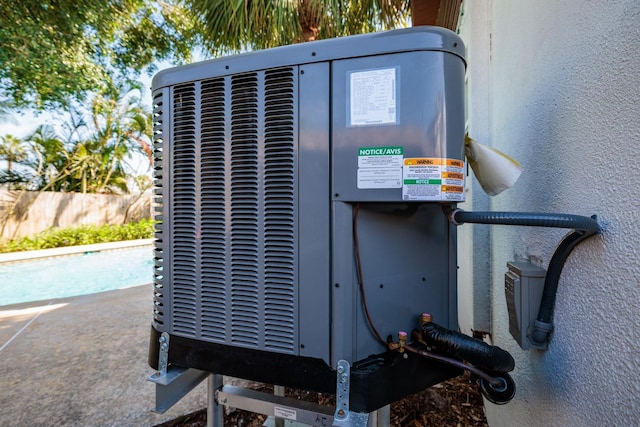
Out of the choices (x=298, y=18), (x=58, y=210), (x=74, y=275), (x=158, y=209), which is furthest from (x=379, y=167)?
(x=58, y=210)

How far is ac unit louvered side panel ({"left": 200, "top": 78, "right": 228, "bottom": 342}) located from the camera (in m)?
0.97

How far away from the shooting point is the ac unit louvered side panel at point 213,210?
3.19ft

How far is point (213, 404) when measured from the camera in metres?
1.17

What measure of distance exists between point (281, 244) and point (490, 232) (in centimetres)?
139

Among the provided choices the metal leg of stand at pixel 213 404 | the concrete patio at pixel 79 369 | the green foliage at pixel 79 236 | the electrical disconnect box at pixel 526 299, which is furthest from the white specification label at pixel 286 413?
the green foliage at pixel 79 236

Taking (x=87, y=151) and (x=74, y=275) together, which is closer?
(x=74, y=275)

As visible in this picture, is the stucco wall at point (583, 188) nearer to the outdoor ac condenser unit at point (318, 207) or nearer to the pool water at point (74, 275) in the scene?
the outdoor ac condenser unit at point (318, 207)

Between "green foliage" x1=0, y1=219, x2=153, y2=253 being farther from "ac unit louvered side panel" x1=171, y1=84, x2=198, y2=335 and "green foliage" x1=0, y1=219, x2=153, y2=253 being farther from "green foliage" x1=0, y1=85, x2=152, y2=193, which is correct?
"ac unit louvered side panel" x1=171, y1=84, x2=198, y2=335

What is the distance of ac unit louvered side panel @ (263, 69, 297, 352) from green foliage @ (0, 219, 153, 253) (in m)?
10.5

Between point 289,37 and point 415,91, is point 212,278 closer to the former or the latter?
point 415,91

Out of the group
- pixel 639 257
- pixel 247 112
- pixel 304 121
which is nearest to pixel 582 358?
pixel 639 257

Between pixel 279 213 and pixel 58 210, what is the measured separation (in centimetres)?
1174

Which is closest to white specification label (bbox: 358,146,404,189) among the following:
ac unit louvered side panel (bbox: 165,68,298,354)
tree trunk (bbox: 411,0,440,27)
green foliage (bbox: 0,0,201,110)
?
ac unit louvered side panel (bbox: 165,68,298,354)

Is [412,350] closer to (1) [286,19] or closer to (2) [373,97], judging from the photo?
(2) [373,97]
